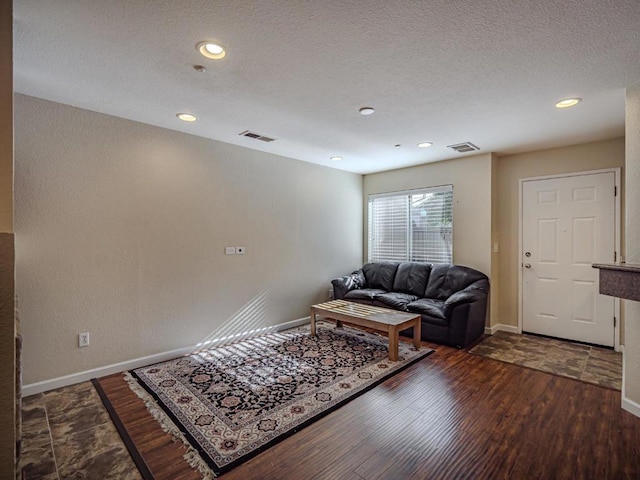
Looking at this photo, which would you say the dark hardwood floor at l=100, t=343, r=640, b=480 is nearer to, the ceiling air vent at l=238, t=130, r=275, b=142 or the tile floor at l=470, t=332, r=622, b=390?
the tile floor at l=470, t=332, r=622, b=390

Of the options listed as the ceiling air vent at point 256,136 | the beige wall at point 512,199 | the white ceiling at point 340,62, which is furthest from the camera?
the beige wall at point 512,199

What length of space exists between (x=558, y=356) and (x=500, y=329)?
40.7 inches

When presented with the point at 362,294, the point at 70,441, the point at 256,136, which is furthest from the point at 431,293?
the point at 70,441

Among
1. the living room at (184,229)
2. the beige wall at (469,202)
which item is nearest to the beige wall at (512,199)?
the living room at (184,229)

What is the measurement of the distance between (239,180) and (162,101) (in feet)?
4.73

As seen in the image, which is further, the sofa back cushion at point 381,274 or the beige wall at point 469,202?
the sofa back cushion at point 381,274

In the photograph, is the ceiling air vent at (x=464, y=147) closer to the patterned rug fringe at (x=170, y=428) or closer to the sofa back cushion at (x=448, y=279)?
the sofa back cushion at (x=448, y=279)

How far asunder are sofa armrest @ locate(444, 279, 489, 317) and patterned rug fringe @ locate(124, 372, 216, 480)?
3096mm

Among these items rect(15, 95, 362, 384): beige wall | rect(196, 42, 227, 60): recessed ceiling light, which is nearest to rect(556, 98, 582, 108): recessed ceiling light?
rect(196, 42, 227, 60): recessed ceiling light

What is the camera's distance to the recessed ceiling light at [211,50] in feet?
6.45

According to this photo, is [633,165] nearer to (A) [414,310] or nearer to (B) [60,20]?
(A) [414,310]

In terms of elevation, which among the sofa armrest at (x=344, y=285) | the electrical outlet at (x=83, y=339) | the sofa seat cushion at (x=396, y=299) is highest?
the sofa armrest at (x=344, y=285)

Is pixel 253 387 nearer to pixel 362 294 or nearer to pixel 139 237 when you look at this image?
pixel 139 237

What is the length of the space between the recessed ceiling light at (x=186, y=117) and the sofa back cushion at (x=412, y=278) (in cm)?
369
